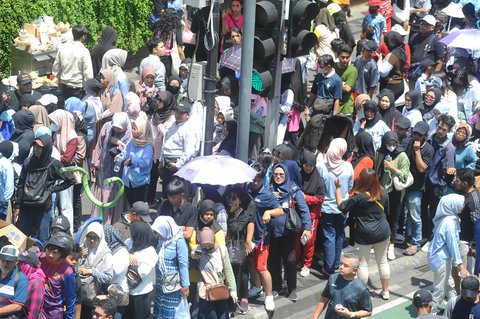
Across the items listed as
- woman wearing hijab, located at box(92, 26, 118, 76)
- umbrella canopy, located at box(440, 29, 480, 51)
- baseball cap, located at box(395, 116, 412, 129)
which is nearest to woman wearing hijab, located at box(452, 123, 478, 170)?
baseball cap, located at box(395, 116, 412, 129)

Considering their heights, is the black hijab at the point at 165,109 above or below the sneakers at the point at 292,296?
above

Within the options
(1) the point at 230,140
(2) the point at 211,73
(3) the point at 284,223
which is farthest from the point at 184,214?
(1) the point at 230,140

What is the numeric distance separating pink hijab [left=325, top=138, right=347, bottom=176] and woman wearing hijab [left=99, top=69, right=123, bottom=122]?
11.4 feet

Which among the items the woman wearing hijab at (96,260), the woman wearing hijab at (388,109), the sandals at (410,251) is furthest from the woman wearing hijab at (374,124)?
the woman wearing hijab at (96,260)

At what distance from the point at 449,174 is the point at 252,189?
9.92ft

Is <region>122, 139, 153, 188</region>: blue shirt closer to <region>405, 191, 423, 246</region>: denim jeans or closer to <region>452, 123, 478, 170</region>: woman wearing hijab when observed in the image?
<region>405, 191, 423, 246</region>: denim jeans

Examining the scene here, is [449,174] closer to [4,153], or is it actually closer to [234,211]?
[234,211]

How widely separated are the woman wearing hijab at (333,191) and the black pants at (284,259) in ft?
2.32

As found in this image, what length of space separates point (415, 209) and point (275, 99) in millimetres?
2588

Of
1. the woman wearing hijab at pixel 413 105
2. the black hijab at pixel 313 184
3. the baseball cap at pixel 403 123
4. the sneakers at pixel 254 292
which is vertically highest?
the baseball cap at pixel 403 123

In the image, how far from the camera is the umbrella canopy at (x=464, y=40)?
19391 millimetres

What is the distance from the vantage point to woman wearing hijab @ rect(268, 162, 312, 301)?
47.4 ft

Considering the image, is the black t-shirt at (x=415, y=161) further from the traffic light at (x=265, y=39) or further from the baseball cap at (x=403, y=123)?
the traffic light at (x=265, y=39)

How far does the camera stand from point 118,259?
499 inches
